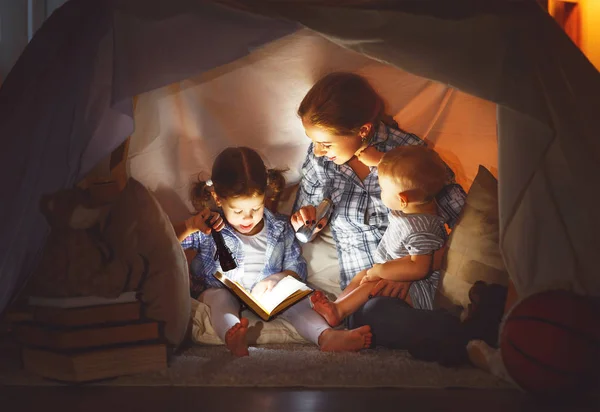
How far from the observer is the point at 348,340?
2.36 metres

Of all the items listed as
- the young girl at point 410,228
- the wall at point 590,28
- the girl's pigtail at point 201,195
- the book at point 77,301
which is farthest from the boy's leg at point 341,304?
the wall at point 590,28

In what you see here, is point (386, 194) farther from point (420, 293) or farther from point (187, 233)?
point (187, 233)

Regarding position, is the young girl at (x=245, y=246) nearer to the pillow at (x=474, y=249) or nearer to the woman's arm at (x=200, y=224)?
the woman's arm at (x=200, y=224)

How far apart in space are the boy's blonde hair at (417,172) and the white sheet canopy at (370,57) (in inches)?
14.1

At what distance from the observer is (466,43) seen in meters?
2.07

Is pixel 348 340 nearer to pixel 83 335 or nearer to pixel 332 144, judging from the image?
pixel 332 144

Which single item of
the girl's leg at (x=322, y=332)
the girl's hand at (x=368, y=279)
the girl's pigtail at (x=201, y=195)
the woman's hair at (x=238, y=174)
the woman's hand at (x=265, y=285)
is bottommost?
the girl's leg at (x=322, y=332)

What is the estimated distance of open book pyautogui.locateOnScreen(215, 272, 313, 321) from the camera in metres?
2.47

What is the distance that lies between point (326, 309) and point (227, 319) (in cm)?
31

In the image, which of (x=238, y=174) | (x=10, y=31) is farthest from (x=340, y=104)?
(x=10, y=31)

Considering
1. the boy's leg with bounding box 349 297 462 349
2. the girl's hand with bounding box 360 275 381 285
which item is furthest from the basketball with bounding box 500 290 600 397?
the girl's hand with bounding box 360 275 381 285

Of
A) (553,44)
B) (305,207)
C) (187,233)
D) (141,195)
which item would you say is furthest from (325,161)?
(553,44)

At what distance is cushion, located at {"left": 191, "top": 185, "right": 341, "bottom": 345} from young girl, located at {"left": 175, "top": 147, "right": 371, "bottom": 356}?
0.14 feet

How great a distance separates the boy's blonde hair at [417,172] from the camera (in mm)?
2424
